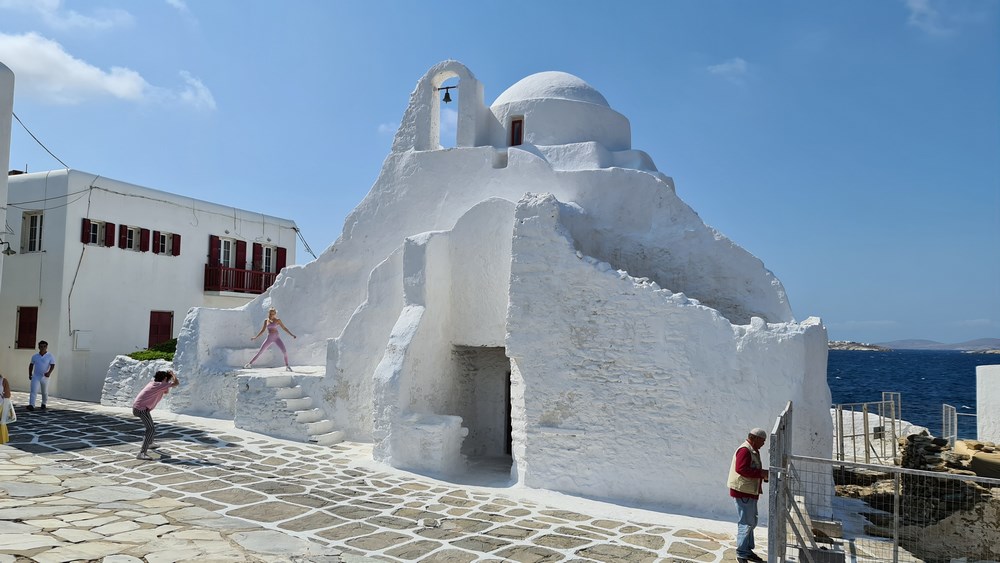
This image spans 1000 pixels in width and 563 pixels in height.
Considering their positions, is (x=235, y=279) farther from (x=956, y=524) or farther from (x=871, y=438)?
(x=956, y=524)

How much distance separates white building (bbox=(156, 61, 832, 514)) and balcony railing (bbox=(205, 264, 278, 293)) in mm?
6485

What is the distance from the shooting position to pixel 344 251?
14930 mm

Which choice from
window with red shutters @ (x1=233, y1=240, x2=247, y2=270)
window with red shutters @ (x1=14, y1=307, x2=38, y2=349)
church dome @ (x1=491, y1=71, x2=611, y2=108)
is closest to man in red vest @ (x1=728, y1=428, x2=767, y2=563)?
church dome @ (x1=491, y1=71, x2=611, y2=108)

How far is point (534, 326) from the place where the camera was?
9898 millimetres

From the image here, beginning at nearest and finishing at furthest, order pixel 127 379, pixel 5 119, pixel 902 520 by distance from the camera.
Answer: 1. pixel 902 520
2. pixel 5 119
3. pixel 127 379

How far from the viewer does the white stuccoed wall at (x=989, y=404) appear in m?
13.5

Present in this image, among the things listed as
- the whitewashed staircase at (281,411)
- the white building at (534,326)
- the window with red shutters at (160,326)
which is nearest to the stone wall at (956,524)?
the white building at (534,326)

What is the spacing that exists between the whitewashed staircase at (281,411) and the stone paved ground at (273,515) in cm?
93

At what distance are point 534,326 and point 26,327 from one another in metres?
15.3

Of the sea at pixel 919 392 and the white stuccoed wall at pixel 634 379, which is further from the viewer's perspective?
the sea at pixel 919 392

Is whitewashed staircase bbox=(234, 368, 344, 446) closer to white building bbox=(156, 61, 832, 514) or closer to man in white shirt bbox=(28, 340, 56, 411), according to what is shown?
white building bbox=(156, 61, 832, 514)

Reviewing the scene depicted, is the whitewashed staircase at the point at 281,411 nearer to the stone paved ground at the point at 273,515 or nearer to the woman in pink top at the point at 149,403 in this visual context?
the stone paved ground at the point at 273,515

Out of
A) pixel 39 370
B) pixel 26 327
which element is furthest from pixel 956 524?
pixel 26 327

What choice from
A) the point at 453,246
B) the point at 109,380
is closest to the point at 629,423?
the point at 453,246
